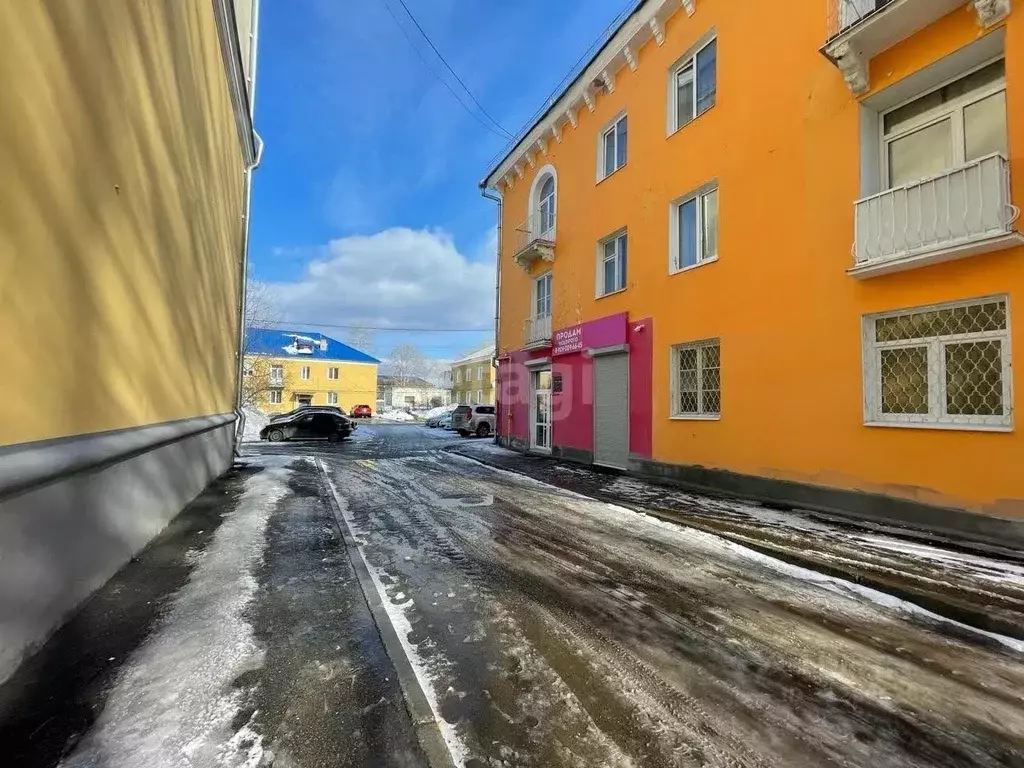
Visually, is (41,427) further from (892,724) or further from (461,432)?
(461,432)

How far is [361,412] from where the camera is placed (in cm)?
5081

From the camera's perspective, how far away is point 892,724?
2369 mm

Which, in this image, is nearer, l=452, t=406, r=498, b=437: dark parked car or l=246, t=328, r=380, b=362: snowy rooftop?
l=452, t=406, r=498, b=437: dark parked car

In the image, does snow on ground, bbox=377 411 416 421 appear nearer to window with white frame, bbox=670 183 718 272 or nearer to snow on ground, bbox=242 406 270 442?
snow on ground, bbox=242 406 270 442

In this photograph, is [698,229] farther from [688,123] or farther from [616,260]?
[616,260]

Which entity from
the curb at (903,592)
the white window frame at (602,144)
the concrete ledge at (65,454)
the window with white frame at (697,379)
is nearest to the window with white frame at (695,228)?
the window with white frame at (697,379)

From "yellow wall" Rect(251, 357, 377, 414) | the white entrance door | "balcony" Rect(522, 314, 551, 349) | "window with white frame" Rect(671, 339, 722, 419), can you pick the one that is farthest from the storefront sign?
"yellow wall" Rect(251, 357, 377, 414)

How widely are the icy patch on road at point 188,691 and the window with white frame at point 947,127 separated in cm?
868

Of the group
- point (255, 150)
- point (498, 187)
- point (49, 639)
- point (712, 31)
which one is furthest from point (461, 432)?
point (49, 639)

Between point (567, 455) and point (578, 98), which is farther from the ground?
point (578, 98)

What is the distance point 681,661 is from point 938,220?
650 cm

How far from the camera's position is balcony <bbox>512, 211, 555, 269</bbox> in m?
15.6

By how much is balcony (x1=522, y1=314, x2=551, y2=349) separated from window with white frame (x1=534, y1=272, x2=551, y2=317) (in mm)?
214

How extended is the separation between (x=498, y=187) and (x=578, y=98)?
5998mm
